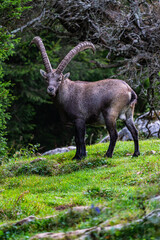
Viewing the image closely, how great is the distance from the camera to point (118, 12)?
12.9 metres

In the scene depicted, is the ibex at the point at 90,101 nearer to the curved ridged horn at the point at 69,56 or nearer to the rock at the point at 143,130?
the curved ridged horn at the point at 69,56

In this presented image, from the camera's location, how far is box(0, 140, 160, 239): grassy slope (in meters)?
4.54

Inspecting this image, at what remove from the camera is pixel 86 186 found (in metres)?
7.29

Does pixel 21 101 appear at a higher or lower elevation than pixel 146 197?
lower

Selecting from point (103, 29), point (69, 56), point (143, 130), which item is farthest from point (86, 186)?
point (143, 130)

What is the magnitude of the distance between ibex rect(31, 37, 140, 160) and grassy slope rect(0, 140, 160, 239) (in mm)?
880

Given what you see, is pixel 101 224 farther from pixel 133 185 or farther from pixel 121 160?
pixel 121 160

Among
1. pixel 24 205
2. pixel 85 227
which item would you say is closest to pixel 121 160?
pixel 24 205

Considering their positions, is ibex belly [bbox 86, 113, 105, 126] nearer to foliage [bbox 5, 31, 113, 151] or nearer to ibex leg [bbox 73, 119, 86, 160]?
ibex leg [bbox 73, 119, 86, 160]

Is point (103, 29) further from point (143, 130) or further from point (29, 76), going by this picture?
point (29, 76)

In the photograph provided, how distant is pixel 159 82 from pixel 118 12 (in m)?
3.08

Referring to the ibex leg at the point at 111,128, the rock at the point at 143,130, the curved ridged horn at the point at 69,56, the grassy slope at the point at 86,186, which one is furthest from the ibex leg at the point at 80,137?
the rock at the point at 143,130

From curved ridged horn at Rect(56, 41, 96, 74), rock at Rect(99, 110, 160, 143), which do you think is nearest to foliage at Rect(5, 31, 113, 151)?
rock at Rect(99, 110, 160, 143)

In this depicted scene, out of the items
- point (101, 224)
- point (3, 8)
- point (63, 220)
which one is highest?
point (3, 8)
